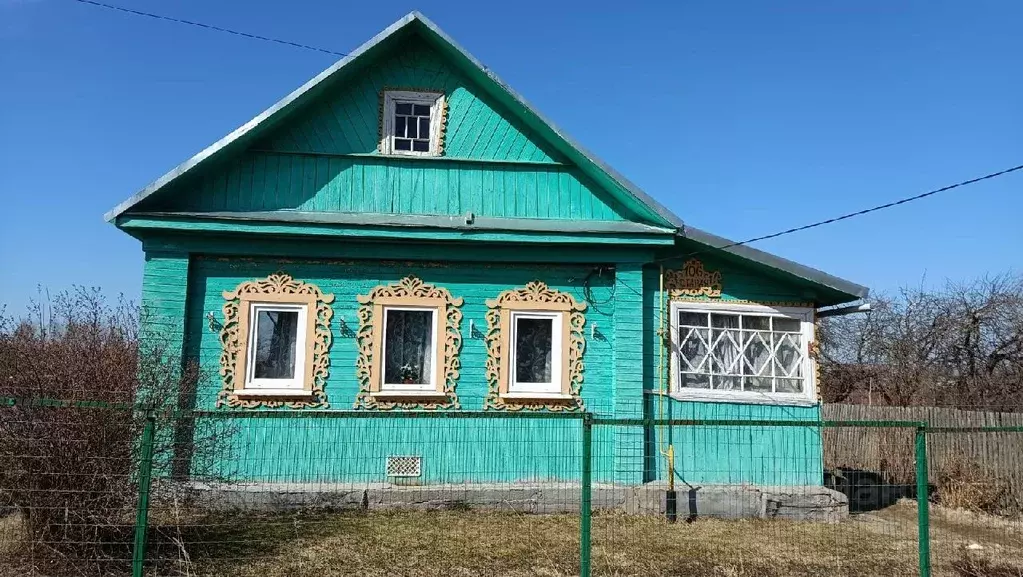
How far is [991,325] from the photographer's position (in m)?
19.6

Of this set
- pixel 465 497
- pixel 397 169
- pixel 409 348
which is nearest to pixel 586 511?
pixel 465 497

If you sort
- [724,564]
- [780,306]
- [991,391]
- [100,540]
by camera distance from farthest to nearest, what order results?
[991,391] < [780,306] < [724,564] < [100,540]

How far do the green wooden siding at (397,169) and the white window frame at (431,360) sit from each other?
132cm

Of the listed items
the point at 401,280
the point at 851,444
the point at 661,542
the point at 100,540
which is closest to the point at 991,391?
the point at 851,444

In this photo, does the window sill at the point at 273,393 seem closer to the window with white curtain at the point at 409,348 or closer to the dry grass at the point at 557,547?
the window with white curtain at the point at 409,348

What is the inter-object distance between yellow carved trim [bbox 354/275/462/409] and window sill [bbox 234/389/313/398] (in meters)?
0.68

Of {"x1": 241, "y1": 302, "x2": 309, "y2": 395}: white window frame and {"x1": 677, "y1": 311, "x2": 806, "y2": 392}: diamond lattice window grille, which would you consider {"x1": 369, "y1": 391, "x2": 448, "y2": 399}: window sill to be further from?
{"x1": 677, "y1": 311, "x2": 806, "y2": 392}: diamond lattice window grille

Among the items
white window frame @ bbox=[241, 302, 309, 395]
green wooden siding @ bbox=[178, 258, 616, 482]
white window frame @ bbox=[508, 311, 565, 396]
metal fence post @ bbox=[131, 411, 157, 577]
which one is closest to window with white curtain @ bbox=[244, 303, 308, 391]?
white window frame @ bbox=[241, 302, 309, 395]

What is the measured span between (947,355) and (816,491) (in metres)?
13.0

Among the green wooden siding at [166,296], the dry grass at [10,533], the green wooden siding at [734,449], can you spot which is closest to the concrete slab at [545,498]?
the green wooden siding at [734,449]

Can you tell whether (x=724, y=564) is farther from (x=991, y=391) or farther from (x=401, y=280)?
(x=991, y=391)

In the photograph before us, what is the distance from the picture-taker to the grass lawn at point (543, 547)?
259 inches

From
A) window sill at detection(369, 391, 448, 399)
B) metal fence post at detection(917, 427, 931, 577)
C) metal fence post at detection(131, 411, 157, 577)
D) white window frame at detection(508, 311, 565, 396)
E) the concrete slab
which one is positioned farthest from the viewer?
white window frame at detection(508, 311, 565, 396)

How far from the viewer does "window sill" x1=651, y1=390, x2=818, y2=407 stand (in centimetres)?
991
